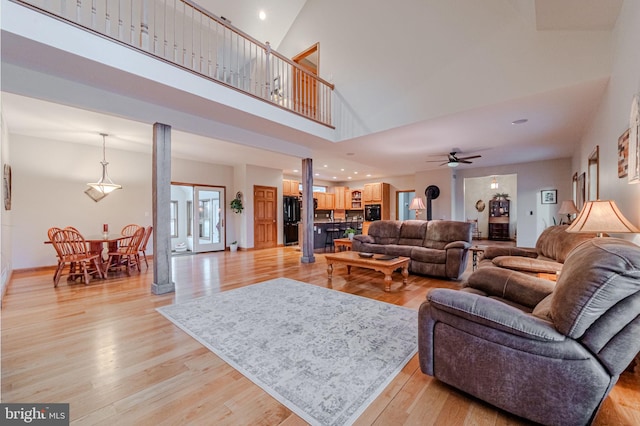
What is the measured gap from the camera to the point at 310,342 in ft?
7.64

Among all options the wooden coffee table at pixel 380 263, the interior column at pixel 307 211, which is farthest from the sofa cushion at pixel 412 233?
the interior column at pixel 307 211

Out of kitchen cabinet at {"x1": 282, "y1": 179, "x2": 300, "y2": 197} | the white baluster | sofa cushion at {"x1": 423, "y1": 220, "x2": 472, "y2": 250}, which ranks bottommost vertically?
sofa cushion at {"x1": 423, "y1": 220, "x2": 472, "y2": 250}

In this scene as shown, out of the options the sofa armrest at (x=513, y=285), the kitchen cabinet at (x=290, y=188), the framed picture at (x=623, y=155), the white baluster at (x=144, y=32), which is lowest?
the sofa armrest at (x=513, y=285)

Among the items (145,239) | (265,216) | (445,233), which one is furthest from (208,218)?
(445,233)

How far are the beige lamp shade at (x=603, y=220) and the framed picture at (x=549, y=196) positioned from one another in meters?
6.59

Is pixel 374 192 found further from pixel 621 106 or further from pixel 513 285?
pixel 513 285

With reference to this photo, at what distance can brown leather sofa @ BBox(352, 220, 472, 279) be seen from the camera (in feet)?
14.6

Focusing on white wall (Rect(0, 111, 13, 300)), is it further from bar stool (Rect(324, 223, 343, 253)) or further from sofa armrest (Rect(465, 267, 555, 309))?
bar stool (Rect(324, 223, 343, 253))

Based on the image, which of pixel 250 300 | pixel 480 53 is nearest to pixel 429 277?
pixel 250 300

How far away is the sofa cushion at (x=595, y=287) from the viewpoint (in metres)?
1.15

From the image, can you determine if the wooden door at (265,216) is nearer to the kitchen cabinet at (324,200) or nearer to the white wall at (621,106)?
the kitchen cabinet at (324,200)

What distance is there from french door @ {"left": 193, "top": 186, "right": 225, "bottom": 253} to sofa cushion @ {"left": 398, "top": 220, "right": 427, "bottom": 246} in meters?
5.72

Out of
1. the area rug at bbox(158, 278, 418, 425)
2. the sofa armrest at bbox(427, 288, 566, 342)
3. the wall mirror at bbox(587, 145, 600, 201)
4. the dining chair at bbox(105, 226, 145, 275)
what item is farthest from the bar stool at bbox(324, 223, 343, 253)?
the sofa armrest at bbox(427, 288, 566, 342)

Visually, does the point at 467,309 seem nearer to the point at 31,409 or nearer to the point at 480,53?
the point at 31,409
